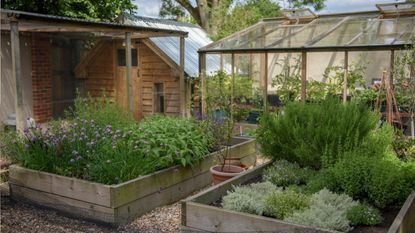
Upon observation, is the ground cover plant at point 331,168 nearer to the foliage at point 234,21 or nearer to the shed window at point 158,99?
the shed window at point 158,99

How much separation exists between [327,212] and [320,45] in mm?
5029

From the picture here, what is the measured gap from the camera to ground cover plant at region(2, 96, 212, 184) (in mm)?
4547

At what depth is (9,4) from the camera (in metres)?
9.74

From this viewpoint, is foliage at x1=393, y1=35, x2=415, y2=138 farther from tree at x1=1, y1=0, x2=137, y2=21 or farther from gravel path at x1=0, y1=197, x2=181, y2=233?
tree at x1=1, y1=0, x2=137, y2=21

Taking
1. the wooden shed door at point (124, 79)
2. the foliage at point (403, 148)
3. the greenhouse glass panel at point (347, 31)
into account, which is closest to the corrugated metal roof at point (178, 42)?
the wooden shed door at point (124, 79)

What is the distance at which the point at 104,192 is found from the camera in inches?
162

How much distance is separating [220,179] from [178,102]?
5141mm

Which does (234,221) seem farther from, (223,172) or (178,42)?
(178,42)

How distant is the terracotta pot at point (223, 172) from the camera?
16.4 ft

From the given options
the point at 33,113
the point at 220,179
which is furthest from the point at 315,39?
the point at 33,113

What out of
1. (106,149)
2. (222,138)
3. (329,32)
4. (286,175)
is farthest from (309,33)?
(106,149)

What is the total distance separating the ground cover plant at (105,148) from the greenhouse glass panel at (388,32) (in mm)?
3881

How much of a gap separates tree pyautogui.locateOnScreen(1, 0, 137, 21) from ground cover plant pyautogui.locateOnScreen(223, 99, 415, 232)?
22.0 ft

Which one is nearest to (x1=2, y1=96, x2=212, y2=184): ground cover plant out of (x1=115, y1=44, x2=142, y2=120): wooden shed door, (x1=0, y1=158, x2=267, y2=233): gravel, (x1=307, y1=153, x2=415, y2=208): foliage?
(x1=0, y1=158, x2=267, y2=233): gravel
